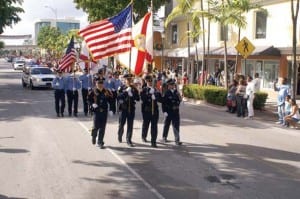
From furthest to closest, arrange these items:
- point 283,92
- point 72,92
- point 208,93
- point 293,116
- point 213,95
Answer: point 208,93
point 213,95
point 72,92
point 283,92
point 293,116

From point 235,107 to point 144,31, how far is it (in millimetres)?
7455

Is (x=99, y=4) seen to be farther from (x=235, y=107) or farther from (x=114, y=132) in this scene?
(x=114, y=132)

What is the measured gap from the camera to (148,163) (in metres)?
10.5

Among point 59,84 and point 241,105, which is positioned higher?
point 59,84

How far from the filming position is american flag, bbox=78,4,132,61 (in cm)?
1420

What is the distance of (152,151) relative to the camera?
1189 centimetres

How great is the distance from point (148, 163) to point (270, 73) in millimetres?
21386

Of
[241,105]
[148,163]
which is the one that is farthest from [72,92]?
[148,163]

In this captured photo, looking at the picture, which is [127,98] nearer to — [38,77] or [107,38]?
[107,38]

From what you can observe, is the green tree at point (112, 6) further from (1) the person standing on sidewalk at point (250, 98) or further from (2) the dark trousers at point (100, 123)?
(2) the dark trousers at point (100, 123)

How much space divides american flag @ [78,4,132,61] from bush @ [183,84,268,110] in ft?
27.7

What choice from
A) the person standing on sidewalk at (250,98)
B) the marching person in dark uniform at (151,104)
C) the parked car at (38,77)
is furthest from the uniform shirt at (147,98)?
the parked car at (38,77)

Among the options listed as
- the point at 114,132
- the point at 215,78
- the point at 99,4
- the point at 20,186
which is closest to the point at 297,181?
the point at 20,186

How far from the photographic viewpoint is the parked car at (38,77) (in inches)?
1266
